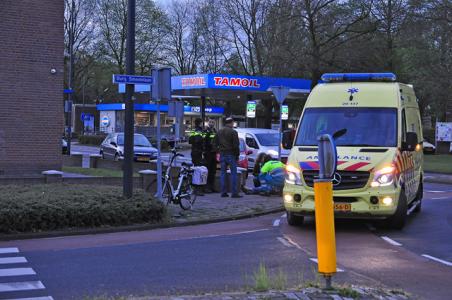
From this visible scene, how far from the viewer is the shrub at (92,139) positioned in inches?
2285

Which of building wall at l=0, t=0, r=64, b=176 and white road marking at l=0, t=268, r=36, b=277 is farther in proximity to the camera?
building wall at l=0, t=0, r=64, b=176

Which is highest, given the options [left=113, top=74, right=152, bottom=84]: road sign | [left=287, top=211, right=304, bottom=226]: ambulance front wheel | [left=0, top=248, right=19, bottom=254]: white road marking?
[left=113, top=74, right=152, bottom=84]: road sign

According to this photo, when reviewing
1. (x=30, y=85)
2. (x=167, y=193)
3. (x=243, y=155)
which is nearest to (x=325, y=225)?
(x=167, y=193)

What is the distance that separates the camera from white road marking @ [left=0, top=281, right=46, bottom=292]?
636 cm

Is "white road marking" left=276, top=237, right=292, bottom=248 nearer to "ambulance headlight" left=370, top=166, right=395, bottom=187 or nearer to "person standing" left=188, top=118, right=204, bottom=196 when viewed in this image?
"ambulance headlight" left=370, top=166, right=395, bottom=187

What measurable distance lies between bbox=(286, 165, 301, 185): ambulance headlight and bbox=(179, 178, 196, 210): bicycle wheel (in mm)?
3005

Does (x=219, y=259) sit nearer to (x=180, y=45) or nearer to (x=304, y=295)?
(x=304, y=295)

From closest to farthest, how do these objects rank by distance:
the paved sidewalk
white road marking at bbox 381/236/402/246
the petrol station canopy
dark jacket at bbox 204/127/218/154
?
the paved sidewalk < white road marking at bbox 381/236/402/246 < dark jacket at bbox 204/127/218/154 < the petrol station canopy

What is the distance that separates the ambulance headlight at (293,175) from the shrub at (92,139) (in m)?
48.5

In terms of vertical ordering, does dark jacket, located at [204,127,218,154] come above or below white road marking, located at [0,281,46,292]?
above

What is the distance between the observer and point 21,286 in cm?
649

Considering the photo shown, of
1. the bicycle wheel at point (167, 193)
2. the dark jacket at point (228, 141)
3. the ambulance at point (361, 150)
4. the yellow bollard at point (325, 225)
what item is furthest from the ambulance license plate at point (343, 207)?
the dark jacket at point (228, 141)

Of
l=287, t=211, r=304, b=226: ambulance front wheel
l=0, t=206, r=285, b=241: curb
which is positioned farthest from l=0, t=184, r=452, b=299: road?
l=0, t=206, r=285, b=241: curb

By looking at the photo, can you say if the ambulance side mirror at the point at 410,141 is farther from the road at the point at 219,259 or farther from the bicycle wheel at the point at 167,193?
the bicycle wheel at the point at 167,193
